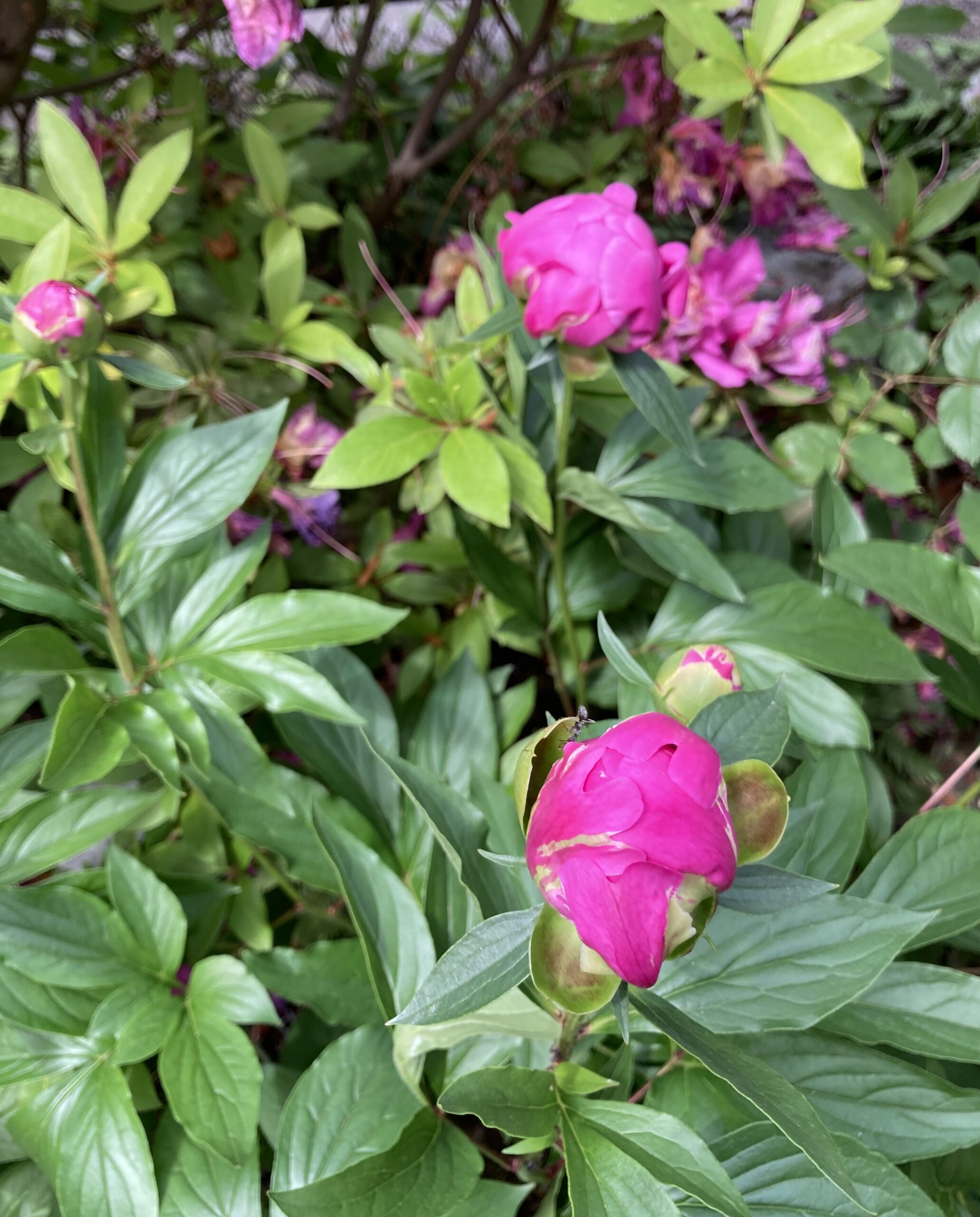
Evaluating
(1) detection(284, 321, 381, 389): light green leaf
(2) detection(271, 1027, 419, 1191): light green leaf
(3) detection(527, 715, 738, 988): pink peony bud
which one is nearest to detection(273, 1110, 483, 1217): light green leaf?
(2) detection(271, 1027, 419, 1191): light green leaf

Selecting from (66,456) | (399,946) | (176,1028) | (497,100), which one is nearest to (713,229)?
(497,100)

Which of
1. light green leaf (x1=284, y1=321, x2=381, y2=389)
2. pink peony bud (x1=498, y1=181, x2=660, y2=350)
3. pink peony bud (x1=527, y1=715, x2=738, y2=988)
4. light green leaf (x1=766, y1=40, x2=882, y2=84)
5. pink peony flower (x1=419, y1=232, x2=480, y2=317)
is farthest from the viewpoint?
pink peony flower (x1=419, y1=232, x2=480, y2=317)

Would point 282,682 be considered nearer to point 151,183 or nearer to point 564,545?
point 564,545

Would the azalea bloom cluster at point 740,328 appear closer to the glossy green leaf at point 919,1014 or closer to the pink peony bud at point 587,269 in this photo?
the pink peony bud at point 587,269

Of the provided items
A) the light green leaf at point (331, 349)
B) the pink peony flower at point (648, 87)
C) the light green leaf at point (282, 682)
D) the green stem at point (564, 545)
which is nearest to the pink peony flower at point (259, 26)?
the light green leaf at point (331, 349)

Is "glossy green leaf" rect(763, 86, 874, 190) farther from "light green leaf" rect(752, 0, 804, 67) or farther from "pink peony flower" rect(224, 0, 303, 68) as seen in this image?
"pink peony flower" rect(224, 0, 303, 68)

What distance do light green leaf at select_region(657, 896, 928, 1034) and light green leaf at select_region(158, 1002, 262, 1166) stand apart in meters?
0.26

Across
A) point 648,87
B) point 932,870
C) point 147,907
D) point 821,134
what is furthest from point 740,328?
point 147,907

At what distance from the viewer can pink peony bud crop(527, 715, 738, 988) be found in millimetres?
276

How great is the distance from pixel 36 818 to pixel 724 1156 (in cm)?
50

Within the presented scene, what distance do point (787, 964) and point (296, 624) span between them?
39 cm

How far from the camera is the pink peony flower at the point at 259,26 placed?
559 millimetres

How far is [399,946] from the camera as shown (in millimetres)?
525

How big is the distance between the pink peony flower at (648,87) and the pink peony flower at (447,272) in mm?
272
